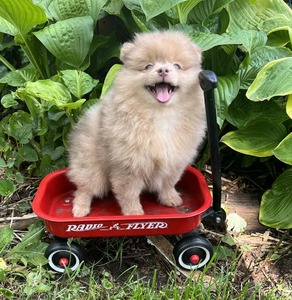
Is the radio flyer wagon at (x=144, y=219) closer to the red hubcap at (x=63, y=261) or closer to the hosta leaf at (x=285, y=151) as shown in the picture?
the red hubcap at (x=63, y=261)

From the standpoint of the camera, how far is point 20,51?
2.81m

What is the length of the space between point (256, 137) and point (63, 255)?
1.02 m

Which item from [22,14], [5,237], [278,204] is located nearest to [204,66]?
[278,204]

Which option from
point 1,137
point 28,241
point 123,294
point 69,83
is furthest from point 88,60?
point 123,294

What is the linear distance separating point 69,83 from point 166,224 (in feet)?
2.64

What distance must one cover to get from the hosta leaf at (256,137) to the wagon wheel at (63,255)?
32.7 inches

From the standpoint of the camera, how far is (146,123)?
170 cm

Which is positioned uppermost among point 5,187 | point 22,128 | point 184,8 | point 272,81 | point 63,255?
point 184,8

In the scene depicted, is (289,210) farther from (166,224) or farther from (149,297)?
(149,297)

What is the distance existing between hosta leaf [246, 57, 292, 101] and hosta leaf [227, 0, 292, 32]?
441 millimetres

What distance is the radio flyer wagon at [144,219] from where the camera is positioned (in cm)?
173

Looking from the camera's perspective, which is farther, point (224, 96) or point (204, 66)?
point (204, 66)

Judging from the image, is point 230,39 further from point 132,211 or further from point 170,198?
point 132,211

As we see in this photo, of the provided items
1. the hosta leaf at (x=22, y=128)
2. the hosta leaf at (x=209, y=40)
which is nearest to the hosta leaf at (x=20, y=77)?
the hosta leaf at (x=22, y=128)
